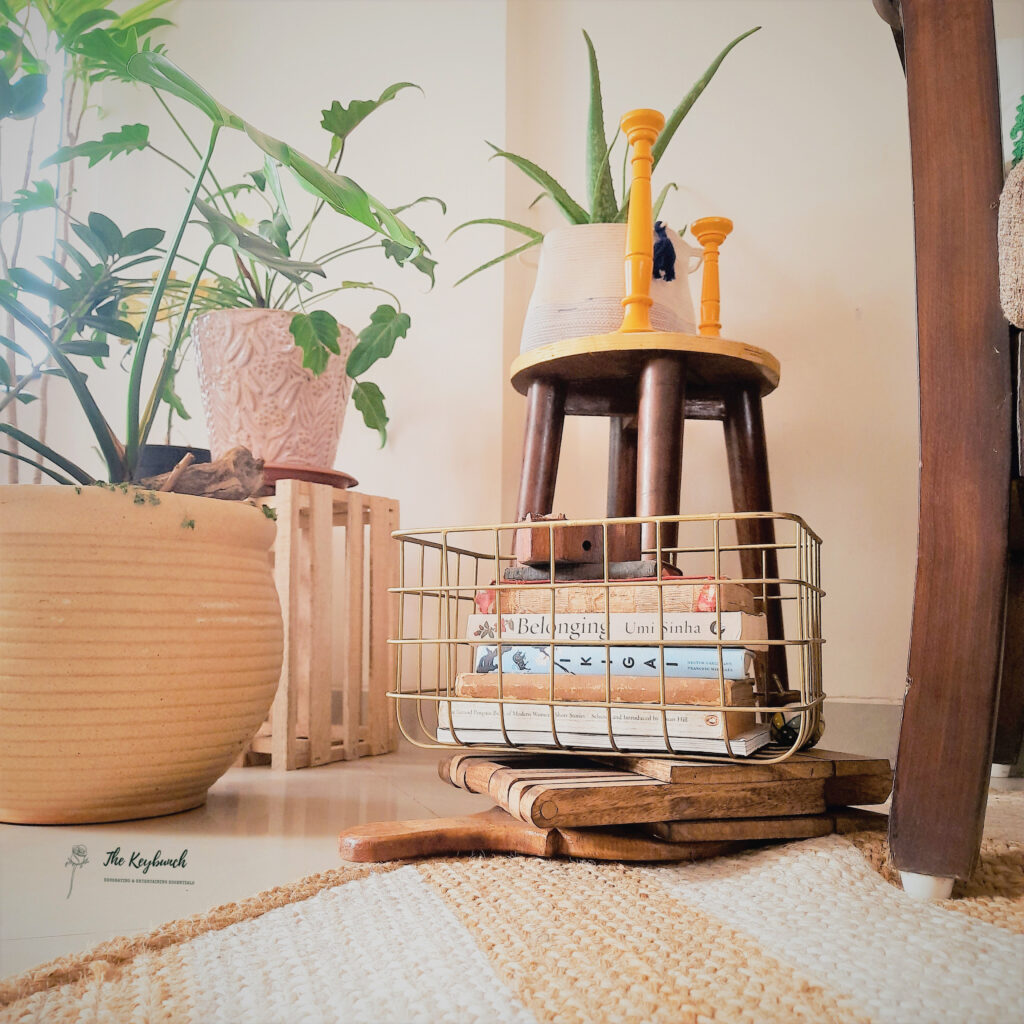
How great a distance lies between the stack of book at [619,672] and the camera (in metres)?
0.70

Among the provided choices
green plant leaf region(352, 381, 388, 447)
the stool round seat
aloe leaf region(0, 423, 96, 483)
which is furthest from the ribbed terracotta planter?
green plant leaf region(352, 381, 388, 447)

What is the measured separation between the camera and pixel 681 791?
2.16 ft

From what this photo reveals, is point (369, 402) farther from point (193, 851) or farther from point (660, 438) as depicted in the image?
point (193, 851)

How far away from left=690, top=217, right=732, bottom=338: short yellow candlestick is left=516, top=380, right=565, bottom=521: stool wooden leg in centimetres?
32

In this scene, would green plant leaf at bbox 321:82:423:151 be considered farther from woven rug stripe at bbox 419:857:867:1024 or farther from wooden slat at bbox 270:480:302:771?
woven rug stripe at bbox 419:857:867:1024

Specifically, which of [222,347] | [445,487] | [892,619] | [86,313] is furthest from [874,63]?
[86,313]

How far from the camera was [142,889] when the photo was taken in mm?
603

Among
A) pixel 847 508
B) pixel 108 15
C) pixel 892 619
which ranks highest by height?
pixel 108 15

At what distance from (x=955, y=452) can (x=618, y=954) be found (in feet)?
1.20

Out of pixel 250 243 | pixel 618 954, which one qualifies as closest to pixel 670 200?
pixel 250 243

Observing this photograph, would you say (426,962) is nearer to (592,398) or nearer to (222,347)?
(592,398)

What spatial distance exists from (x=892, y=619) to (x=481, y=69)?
1170mm

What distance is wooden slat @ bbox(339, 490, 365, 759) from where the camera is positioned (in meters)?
1.27

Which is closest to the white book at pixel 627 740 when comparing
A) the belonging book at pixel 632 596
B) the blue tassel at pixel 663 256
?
the belonging book at pixel 632 596
